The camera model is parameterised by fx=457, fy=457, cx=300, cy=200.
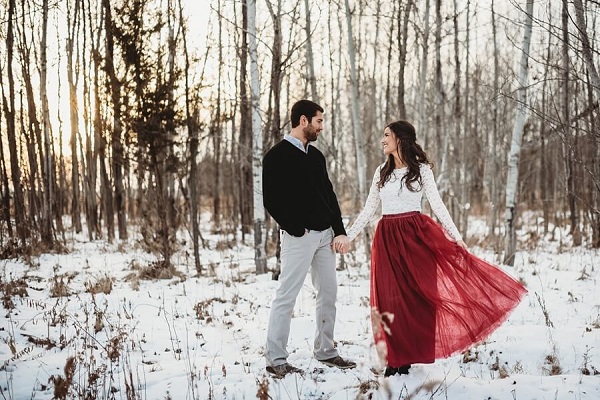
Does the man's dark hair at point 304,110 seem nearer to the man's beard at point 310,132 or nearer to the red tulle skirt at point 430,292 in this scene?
the man's beard at point 310,132

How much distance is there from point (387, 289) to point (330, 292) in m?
0.57

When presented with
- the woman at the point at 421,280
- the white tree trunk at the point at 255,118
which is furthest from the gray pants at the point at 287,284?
the white tree trunk at the point at 255,118

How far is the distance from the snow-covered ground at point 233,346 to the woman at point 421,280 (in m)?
0.29

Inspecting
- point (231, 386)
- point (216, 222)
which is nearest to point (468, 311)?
point (231, 386)

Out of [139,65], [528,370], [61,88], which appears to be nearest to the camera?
[528,370]

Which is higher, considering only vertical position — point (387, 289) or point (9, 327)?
point (387, 289)

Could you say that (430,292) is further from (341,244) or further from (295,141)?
(295,141)

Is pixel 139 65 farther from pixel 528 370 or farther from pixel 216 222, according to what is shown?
pixel 216 222

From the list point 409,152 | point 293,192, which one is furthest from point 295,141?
point 409,152

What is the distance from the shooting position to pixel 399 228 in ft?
11.9

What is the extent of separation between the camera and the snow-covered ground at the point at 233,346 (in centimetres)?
338

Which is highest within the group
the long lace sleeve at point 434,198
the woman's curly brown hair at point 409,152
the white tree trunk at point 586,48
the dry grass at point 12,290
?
the white tree trunk at point 586,48

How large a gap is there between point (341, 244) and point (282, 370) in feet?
3.71

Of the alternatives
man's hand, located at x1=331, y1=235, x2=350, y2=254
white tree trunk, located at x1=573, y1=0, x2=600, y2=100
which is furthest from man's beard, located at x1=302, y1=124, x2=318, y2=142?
white tree trunk, located at x1=573, y1=0, x2=600, y2=100
